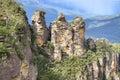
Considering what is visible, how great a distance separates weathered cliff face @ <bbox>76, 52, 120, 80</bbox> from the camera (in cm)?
6334

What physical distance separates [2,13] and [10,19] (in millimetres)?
1689

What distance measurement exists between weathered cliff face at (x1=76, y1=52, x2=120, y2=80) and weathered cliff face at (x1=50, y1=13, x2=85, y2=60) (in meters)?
3.51

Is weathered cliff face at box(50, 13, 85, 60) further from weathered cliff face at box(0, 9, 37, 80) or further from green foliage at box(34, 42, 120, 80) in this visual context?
weathered cliff face at box(0, 9, 37, 80)

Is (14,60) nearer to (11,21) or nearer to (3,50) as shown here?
(3,50)

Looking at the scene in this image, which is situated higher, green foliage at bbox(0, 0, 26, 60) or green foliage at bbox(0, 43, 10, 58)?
green foliage at bbox(0, 0, 26, 60)

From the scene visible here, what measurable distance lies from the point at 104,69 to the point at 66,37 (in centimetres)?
1832

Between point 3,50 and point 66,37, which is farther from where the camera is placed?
point 66,37

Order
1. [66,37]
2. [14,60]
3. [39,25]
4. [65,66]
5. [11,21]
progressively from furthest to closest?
1. [66,37]
2. [65,66]
3. [39,25]
4. [11,21]
5. [14,60]

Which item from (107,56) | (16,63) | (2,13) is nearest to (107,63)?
(107,56)

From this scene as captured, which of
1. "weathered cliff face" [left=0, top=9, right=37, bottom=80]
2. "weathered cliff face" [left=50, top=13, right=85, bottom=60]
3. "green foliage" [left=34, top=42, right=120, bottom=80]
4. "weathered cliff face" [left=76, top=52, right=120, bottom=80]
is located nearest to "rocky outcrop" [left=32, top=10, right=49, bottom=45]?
"weathered cliff face" [left=50, top=13, right=85, bottom=60]

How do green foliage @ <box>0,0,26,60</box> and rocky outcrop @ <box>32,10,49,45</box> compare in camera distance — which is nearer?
green foliage @ <box>0,0,26,60</box>

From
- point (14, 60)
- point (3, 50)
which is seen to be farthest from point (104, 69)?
point (3, 50)

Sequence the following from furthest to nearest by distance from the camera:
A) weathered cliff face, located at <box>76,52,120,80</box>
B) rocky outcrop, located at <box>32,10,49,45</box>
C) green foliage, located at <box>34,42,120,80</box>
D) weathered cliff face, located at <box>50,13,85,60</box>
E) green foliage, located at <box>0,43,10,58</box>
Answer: weathered cliff face, located at <box>76,52,120,80</box>
weathered cliff face, located at <box>50,13,85,60</box>
rocky outcrop, located at <box>32,10,49,45</box>
green foliage, located at <box>34,42,120,80</box>
green foliage, located at <box>0,43,10,58</box>

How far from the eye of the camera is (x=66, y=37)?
61750mm
